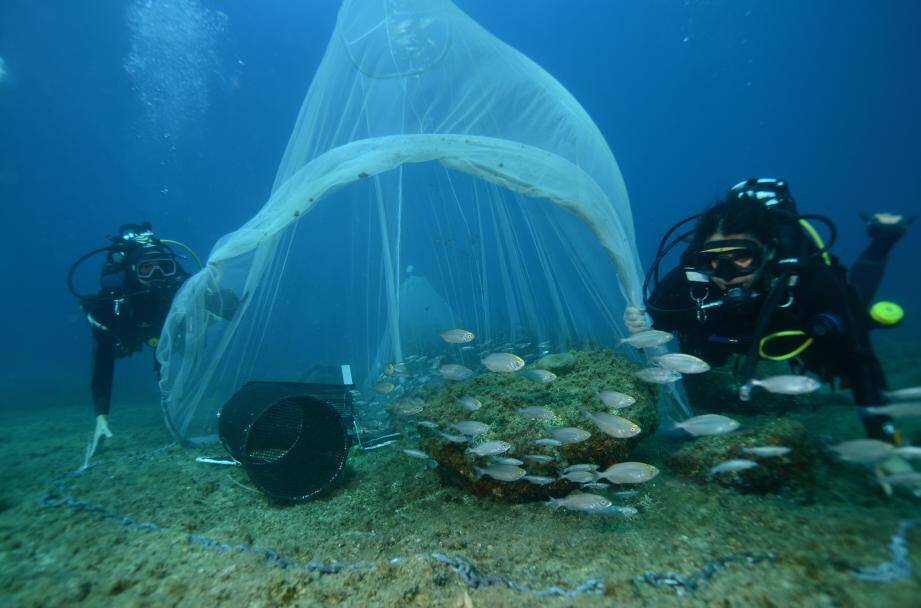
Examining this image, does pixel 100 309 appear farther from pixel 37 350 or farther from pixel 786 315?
pixel 37 350

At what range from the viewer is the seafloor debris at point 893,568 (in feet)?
6.72

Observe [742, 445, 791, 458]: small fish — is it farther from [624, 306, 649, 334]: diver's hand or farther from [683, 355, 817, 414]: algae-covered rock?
[683, 355, 817, 414]: algae-covered rock

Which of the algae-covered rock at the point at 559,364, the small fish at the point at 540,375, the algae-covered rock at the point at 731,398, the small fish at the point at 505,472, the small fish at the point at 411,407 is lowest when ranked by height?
the algae-covered rock at the point at 731,398

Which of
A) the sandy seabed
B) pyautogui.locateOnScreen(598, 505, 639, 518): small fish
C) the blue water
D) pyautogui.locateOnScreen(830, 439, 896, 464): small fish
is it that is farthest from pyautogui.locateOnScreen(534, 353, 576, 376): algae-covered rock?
the blue water

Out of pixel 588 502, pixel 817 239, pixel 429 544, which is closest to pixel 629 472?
pixel 588 502

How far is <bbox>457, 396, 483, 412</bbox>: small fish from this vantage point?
4.18 meters

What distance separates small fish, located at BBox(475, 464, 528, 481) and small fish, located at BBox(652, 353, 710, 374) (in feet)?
Answer: 6.07

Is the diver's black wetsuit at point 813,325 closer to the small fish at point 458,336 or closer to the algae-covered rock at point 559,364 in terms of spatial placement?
the algae-covered rock at point 559,364

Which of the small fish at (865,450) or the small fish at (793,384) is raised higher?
the small fish at (793,384)

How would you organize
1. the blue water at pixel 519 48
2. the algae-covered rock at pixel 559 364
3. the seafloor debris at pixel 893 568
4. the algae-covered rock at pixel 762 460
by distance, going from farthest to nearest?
the blue water at pixel 519 48, the algae-covered rock at pixel 559 364, the algae-covered rock at pixel 762 460, the seafloor debris at pixel 893 568

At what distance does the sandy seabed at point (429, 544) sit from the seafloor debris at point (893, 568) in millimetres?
35

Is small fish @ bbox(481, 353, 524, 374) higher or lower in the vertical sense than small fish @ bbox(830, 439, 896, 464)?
higher

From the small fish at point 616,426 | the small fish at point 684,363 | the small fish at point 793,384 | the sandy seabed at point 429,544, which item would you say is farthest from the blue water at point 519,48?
the small fish at point 793,384

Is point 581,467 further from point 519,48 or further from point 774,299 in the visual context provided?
point 519,48
